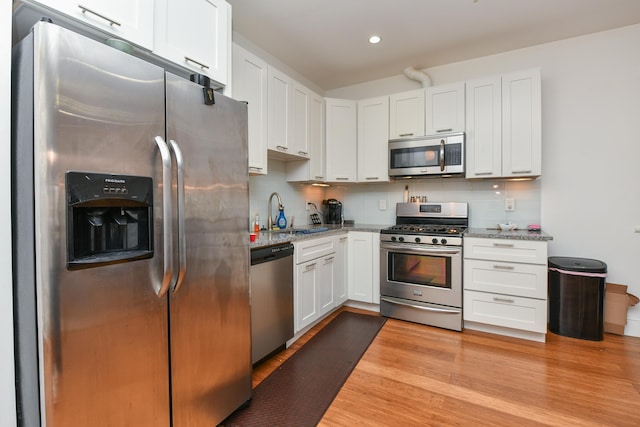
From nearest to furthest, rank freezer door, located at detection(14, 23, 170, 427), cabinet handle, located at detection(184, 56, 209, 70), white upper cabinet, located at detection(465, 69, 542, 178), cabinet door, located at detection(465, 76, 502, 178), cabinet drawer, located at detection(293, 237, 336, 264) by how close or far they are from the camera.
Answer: freezer door, located at detection(14, 23, 170, 427) < cabinet handle, located at detection(184, 56, 209, 70) < cabinet drawer, located at detection(293, 237, 336, 264) < white upper cabinet, located at detection(465, 69, 542, 178) < cabinet door, located at detection(465, 76, 502, 178)

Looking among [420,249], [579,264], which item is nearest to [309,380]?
[420,249]

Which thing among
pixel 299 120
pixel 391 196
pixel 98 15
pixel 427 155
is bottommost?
pixel 391 196

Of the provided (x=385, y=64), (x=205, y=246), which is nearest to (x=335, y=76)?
(x=385, y=64)

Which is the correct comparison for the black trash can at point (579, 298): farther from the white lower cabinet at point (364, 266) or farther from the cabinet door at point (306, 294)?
the cabinet door at point (306, 294)

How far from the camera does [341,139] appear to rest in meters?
3.55

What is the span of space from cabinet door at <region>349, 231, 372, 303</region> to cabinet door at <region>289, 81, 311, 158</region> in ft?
3.54

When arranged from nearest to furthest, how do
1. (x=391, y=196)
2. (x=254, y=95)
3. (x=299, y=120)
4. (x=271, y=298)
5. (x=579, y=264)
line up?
(x=271, y=298) < (x=254, y=95) < (x=579, y=264) < (x=299, y=120) < (x=391, y=196)

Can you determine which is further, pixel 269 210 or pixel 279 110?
pixel 269 210

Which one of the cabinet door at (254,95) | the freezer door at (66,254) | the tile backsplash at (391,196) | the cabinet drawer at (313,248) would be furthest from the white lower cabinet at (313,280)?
the freezer door at (66,254)

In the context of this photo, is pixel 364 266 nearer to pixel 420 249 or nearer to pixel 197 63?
pixel 420 249

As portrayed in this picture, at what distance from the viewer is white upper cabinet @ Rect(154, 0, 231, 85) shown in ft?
4.86

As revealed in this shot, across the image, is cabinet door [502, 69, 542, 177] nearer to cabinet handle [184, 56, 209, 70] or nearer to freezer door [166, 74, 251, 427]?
freezer door [166, 74, 251, 427]

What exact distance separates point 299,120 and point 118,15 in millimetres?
1903

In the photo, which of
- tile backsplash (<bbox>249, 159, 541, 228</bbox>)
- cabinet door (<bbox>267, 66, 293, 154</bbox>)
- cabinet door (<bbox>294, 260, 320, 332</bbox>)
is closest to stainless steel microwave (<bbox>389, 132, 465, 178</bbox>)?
tile backsplash (<bbox>249, 159, 541, 228</bbox>)
